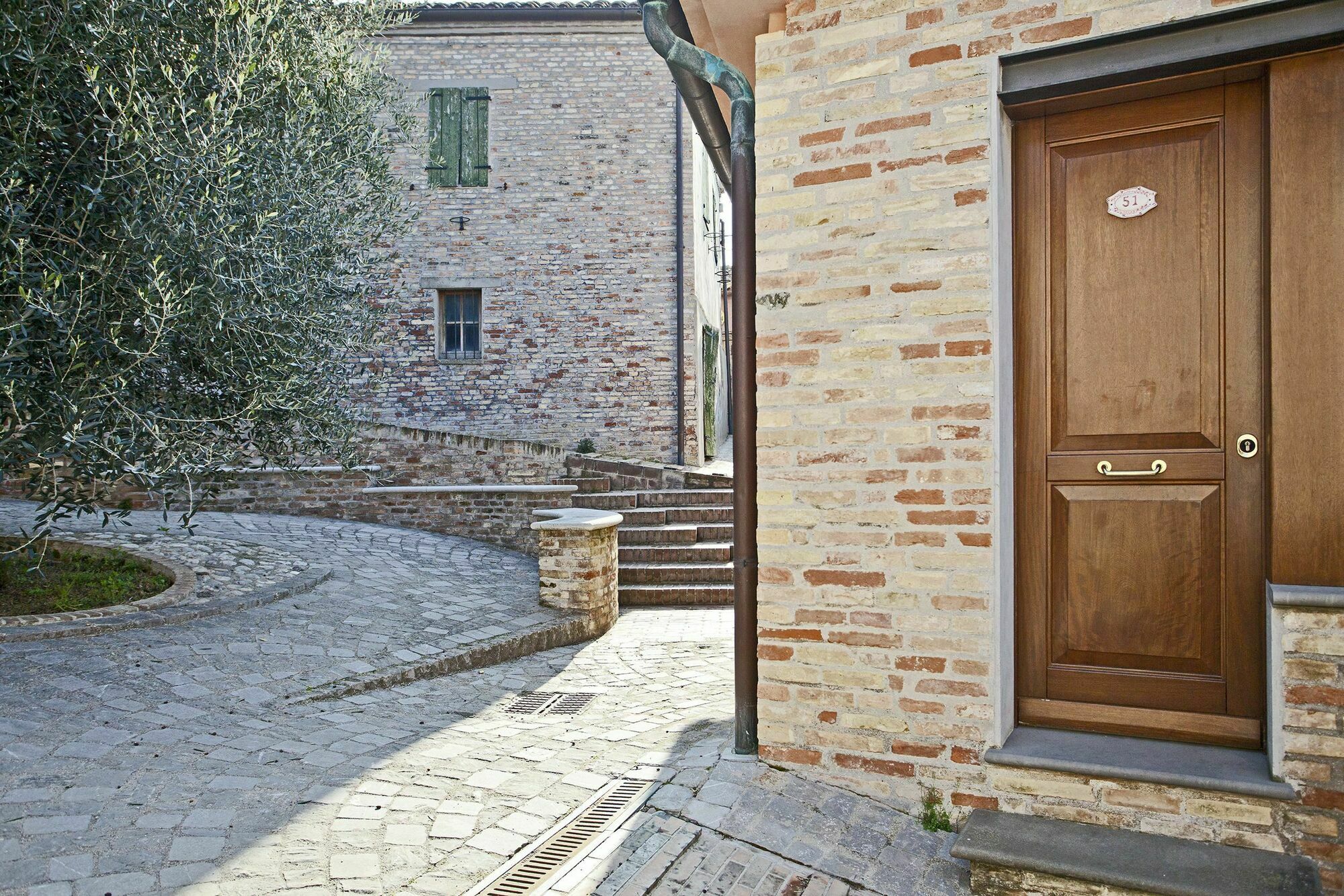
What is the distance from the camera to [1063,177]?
2.92 m

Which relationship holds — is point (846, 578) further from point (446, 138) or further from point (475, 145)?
point (446, 138)

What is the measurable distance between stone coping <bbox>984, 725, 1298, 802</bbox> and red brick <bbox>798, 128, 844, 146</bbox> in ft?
6.91

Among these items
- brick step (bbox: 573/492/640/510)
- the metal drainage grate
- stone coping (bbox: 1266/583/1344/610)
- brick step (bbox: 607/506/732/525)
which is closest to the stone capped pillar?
brick step (bbox: 607/506/732/525)

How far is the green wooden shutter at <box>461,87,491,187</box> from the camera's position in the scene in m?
13.2

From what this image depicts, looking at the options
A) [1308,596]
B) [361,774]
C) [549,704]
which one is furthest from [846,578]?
[549,704]

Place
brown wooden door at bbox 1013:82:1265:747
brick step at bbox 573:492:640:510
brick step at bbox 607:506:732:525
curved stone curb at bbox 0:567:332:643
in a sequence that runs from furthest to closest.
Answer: brick step at bbox 573:492:640:510 < brick step at bbox 607:506:732:525 < curved stone curb at bbox 0:567:332:643 < brown wooden door at bbox 1013:82:1265:747

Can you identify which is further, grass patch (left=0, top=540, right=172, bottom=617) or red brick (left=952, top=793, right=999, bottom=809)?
grass patch (left=0, top=540, right=172, bottom=617)

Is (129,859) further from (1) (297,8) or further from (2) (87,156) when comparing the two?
(1) (297,8)

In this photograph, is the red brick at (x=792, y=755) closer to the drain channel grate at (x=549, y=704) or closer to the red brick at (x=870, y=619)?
the red brick at (x=870, y=619)

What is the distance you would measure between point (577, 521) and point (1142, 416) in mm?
4868

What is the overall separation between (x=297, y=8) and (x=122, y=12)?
215cm

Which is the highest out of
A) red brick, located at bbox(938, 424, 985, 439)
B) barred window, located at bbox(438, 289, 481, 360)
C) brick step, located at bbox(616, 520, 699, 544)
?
barred window, located at bbox(438, 289, 481, 360)

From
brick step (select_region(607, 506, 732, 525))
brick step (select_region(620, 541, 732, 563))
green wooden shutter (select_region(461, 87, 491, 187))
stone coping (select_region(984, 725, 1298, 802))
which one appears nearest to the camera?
stone coping (select_region(984, 725, 1298, 802))

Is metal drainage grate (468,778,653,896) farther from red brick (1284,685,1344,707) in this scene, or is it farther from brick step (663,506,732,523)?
brick step (663,506,732,523)
